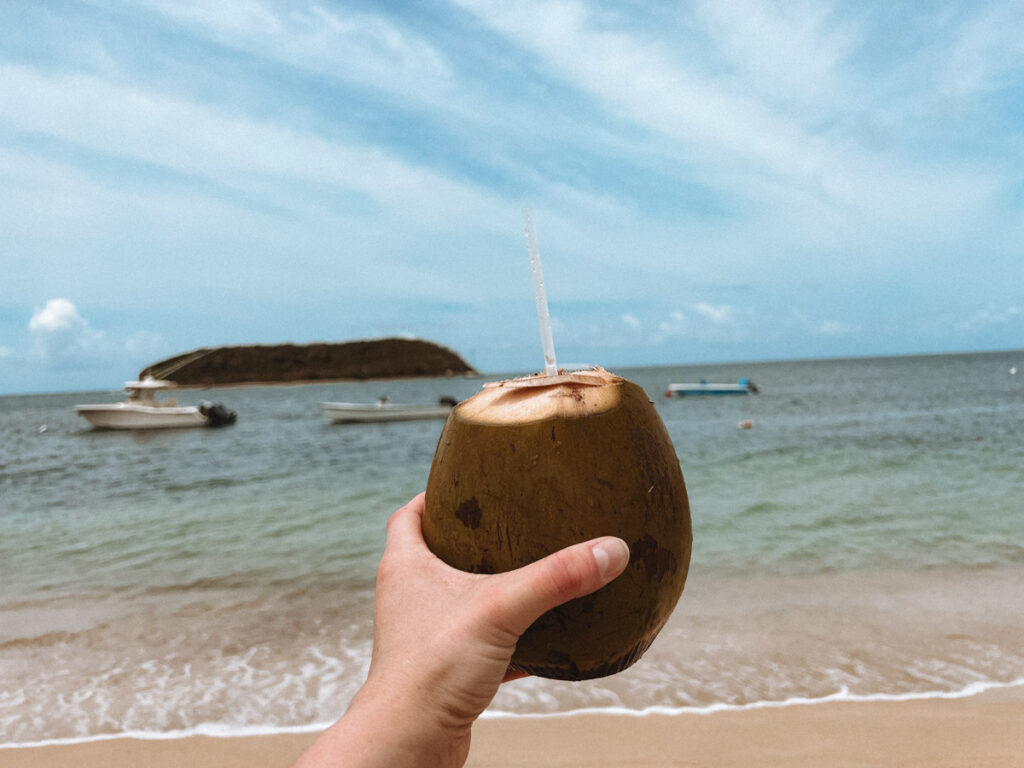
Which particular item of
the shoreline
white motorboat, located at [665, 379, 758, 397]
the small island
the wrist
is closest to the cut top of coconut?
the wrist

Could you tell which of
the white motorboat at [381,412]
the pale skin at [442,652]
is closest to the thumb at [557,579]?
the pale skin at [442,652]

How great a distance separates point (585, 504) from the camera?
4.61 ft

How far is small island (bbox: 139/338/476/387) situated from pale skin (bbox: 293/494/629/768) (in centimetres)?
10069

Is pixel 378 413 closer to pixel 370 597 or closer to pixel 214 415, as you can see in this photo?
pixel 214 415

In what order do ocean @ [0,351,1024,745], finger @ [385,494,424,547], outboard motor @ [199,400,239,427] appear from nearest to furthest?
finger @ [385,494,424,547], ocean @ [0,351,1024,745], outboard motor @ [199,400,239,427]

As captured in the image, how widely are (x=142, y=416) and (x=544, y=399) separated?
32279 mm

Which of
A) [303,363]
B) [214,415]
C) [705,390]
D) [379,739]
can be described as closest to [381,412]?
[214,415]

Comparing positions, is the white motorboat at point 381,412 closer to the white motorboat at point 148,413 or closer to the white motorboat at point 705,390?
the white motorboat at point 148,413

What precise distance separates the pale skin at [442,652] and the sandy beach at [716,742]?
2195mm

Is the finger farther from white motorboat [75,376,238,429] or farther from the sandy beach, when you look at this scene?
white motorboat [75,376,238,429]

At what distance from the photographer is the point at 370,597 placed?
5.89 metres

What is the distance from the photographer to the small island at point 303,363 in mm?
93875

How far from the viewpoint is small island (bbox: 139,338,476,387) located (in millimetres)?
93875

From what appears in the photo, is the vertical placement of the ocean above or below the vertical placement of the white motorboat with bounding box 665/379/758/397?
below
